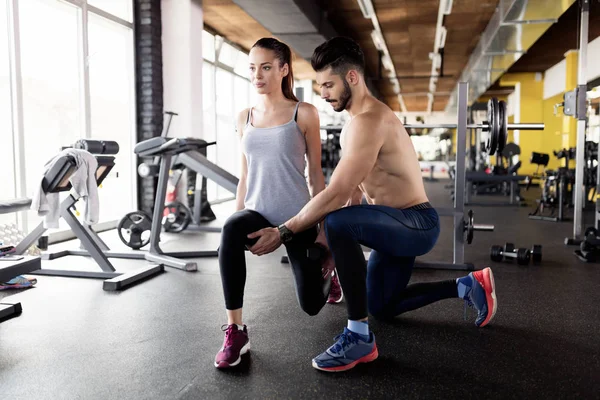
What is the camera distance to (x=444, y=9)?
624cm

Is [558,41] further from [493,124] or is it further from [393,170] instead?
[393,170]

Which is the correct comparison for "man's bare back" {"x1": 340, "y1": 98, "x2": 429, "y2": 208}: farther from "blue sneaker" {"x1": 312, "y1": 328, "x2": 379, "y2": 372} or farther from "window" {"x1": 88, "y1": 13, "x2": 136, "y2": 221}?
"window" {"x1": 88, "y1": 13, "x2": 136, "y2": 221}

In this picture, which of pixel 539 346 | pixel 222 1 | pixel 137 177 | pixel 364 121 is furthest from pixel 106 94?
pixel 539 346

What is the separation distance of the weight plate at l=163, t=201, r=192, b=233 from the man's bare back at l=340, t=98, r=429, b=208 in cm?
333

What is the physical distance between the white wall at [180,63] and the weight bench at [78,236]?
2328 millimetres

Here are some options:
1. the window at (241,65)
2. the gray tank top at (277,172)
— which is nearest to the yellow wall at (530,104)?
the window at (241,65)

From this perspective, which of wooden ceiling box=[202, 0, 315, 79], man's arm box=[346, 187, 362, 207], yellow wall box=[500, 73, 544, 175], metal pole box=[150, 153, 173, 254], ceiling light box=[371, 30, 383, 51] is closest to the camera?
man's arm box=[346, 187, 362, 207]

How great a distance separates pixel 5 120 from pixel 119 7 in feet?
6.67

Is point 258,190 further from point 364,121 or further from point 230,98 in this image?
point 230,98

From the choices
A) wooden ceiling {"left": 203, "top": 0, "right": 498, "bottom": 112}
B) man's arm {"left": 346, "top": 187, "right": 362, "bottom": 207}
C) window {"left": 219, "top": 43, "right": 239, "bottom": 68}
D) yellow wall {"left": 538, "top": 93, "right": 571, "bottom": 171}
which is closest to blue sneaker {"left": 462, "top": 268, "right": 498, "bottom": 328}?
man's arm {"left": 346, "top": 187, "right": 362, "bottom": 207}

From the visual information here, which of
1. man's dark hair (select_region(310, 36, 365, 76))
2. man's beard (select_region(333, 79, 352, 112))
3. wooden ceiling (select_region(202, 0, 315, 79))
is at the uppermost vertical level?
wooden ceiling (select_region(202, 0, 315, 79))

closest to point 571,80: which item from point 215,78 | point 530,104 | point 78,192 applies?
point 530,104

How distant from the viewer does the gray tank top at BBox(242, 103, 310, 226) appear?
6.31 ft

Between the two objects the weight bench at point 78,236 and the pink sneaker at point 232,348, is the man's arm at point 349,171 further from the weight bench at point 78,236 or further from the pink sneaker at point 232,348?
the weight bench at point 78,236
